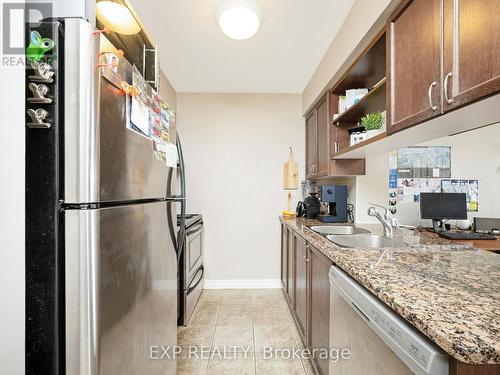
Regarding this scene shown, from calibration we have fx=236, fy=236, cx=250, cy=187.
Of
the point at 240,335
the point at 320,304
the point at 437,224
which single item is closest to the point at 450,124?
the point at 320,304

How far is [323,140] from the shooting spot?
2447mm

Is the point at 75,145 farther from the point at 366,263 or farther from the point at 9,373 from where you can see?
the point at 366,263

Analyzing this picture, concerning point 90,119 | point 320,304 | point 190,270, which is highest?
point 90,119

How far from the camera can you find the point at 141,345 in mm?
1001

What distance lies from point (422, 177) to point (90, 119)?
7.96ft

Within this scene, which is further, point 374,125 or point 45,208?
point 374,125

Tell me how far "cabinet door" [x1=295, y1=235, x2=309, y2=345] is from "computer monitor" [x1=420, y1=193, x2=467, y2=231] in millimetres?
1165

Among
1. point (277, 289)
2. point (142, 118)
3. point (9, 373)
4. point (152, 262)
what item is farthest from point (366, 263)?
point (277, 289)

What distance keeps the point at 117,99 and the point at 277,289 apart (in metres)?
2.90

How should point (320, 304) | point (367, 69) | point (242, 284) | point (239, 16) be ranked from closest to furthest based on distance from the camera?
point (320, 304)
point (239, 16)
point (367, 69)
point (242, 284)

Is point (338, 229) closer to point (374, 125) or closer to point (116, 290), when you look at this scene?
point (374, 125)

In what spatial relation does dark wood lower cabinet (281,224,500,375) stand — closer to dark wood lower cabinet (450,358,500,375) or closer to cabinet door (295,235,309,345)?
A: cabinet door (295,235,309,345)

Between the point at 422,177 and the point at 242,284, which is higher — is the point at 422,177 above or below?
above

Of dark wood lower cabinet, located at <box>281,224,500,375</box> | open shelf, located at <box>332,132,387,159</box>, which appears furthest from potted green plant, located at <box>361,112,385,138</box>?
dark wood lower cabinet, located at <box>281,224,500,375</box>
